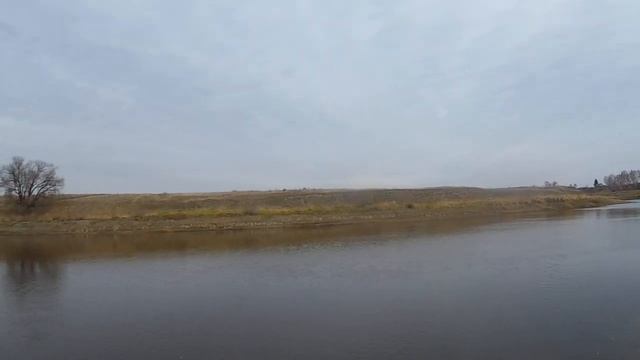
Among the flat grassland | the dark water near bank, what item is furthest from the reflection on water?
the flat grassland

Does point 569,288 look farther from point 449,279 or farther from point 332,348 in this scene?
point 332,348

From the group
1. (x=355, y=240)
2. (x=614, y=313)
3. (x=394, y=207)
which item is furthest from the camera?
(x=394, y=207)

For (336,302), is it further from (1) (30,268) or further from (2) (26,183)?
(2) (26,183)

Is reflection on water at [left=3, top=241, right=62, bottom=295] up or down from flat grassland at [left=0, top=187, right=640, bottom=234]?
down

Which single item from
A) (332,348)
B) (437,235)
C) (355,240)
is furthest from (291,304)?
(437,235)

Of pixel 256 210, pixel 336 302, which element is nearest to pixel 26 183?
pixel 256 210

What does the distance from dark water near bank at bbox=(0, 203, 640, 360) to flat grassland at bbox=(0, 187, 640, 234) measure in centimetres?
2055

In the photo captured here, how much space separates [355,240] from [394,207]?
89.6 ft

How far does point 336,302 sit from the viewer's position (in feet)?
53.1

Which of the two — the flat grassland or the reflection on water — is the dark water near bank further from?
the flat grassland

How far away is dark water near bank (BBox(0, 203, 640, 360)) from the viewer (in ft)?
38.9

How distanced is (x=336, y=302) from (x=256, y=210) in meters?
41.7

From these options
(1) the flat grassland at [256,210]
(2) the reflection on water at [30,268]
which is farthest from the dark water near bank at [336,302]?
(1) the flat grassland at [256,210]

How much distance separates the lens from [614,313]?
13828 millimetres
